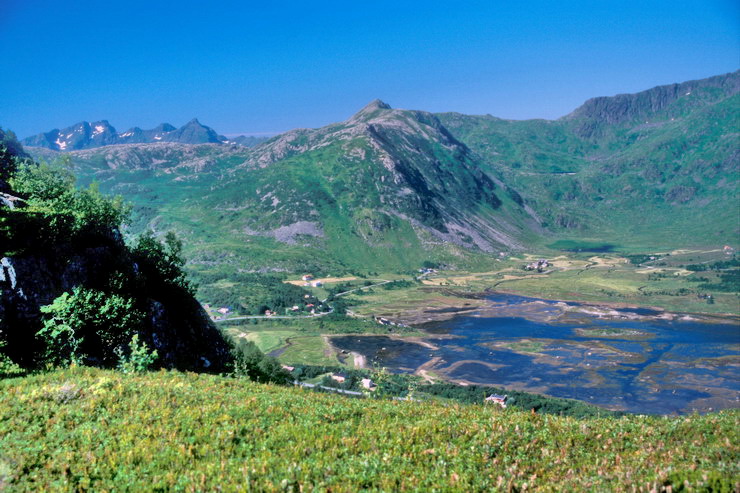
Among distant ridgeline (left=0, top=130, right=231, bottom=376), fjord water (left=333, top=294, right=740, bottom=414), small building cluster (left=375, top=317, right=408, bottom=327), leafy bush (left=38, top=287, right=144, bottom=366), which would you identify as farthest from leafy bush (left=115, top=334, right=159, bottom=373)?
small building cluster (left=375, top=317, right=408, bottom=327)

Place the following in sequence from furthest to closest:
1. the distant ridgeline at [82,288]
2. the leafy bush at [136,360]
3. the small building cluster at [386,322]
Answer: the small building cluster at [386,322] → the distant ridgeline at [82,288] → the leafy bush at [136,360]

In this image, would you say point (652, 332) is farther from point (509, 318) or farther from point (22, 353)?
point (22, 353)

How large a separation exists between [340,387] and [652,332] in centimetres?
14064

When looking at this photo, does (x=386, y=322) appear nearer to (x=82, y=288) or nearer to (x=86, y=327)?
(x=82, y=288)

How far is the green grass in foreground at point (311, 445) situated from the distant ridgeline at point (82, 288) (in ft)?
27.2

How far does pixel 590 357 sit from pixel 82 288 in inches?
6015

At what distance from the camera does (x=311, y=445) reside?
14.3m

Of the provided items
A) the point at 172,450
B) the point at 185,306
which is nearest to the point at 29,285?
the point at 185,306

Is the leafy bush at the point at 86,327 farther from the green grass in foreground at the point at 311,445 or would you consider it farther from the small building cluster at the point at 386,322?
the small building cluster at the point at 386,322

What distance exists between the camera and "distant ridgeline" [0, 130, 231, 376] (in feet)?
86.7

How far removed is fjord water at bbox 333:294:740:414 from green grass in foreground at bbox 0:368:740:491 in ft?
348

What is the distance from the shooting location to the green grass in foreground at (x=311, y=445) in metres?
11.9

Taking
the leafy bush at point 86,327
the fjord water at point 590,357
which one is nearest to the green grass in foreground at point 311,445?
the leafy bush at point 86,327

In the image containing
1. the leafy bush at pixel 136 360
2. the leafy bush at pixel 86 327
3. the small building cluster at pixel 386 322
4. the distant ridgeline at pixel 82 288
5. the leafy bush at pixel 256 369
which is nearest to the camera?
the leafy bush at pixel 136 360
